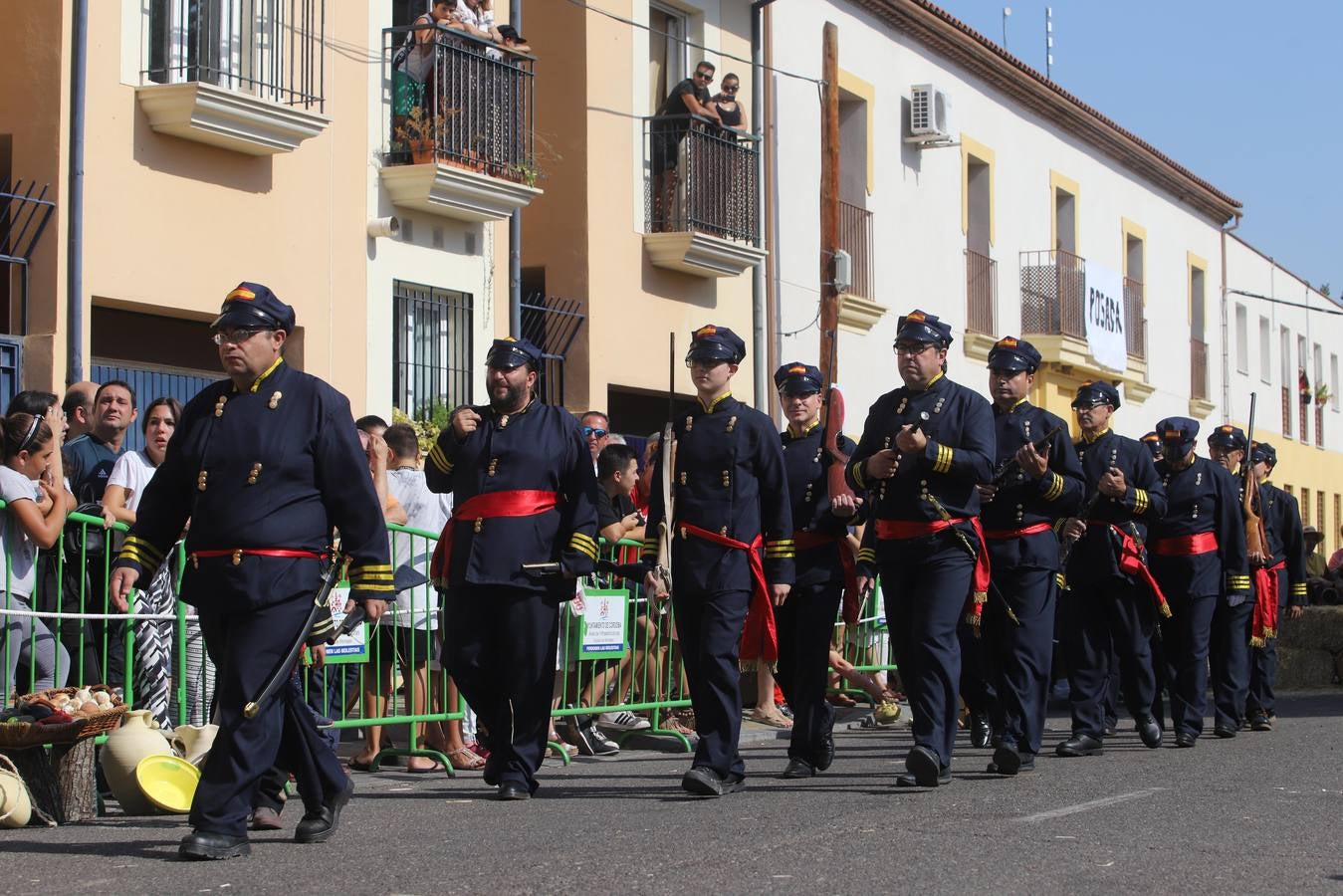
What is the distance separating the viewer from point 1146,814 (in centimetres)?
870

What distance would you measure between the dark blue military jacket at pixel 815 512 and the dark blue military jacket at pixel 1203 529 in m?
3.21

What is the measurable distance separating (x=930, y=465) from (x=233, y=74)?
817 centimetres

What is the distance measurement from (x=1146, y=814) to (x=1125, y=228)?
27005 millimetres

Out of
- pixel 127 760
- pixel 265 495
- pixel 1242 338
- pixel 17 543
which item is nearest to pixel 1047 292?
pixel 1242 338

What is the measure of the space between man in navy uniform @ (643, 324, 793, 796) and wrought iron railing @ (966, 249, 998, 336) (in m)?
18.5

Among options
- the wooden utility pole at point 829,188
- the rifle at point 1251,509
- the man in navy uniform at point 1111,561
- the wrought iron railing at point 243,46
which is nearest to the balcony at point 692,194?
the wooden utility pole at point 829,188

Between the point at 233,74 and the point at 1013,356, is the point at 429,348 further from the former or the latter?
the point at 1013,356

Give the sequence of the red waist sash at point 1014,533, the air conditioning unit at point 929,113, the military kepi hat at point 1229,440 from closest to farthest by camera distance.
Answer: the red waist sash at point 1014,533, the military kepi hat at point 1229,440, the air conditioning unit at point 929,113

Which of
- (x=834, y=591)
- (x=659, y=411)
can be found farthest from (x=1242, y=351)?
(x=834, y=591)

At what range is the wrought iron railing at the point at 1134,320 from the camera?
3359 cm

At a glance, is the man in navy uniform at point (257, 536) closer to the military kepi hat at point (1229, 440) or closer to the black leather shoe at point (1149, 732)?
the black leather shoe at point (1149, 732)

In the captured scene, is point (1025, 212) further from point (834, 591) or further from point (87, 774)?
point (87, 774)

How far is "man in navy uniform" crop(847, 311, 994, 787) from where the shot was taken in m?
9.55

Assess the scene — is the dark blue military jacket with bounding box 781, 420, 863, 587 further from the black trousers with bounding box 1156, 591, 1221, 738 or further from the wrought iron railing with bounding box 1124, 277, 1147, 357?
the wrought iron railing with bounding box 1124, 277, 1147, 357
